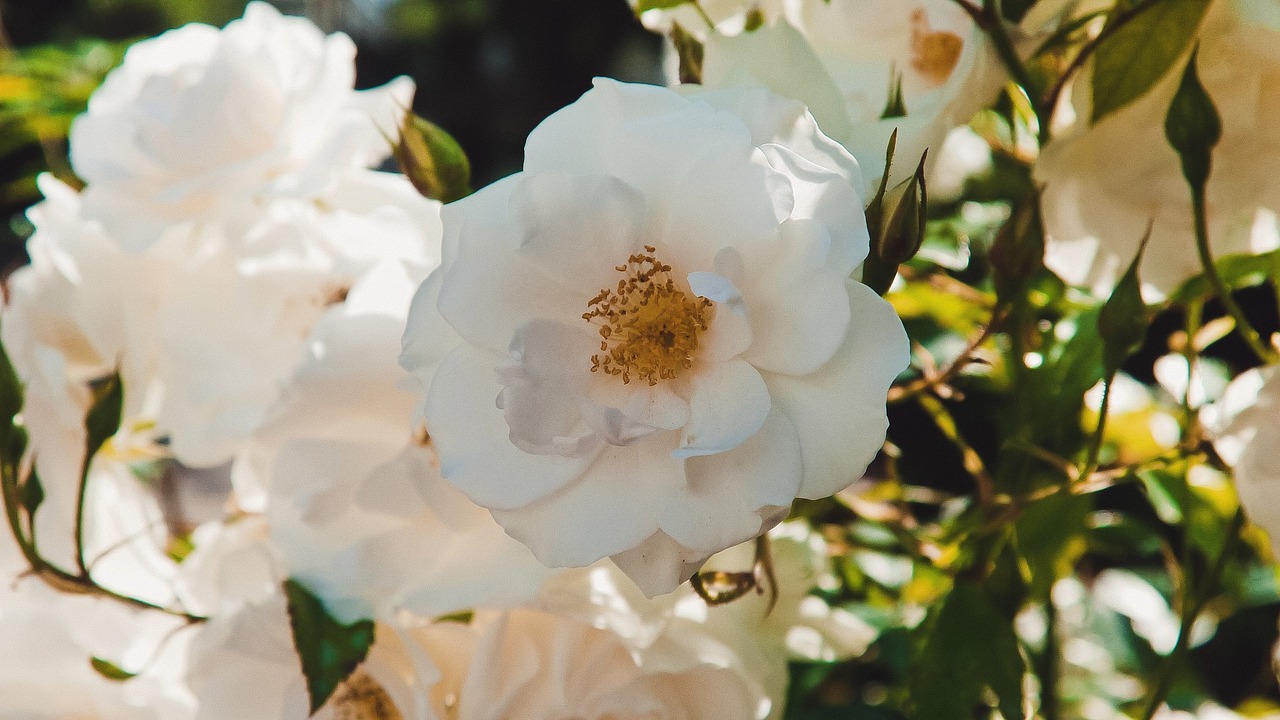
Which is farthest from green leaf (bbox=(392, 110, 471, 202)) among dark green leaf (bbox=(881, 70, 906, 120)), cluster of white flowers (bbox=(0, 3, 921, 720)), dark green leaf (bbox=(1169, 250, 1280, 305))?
dark green leaf (bbox=(1169, 250, 1280, 305))

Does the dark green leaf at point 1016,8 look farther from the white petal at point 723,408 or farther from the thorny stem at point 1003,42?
the white petal at point 723,408

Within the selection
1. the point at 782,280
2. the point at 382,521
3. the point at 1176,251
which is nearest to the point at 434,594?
the point at 382,521

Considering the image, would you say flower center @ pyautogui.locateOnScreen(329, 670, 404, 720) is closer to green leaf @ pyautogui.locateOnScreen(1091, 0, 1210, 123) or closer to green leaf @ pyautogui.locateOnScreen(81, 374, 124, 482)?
green leaf @ pyautogui.locateOnScreen(81, 374, 124, 482)

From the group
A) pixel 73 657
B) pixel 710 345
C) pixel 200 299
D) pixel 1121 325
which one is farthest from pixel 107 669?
pixel 1121 325

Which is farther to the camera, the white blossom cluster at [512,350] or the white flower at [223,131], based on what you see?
the white flower at [223,131]

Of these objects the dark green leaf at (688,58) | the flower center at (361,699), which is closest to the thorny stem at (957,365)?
the dark green leaf at (688,58)

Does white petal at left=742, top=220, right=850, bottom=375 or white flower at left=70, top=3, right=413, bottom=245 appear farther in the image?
white flower at left=70, top=3, right=413, bottom=245
